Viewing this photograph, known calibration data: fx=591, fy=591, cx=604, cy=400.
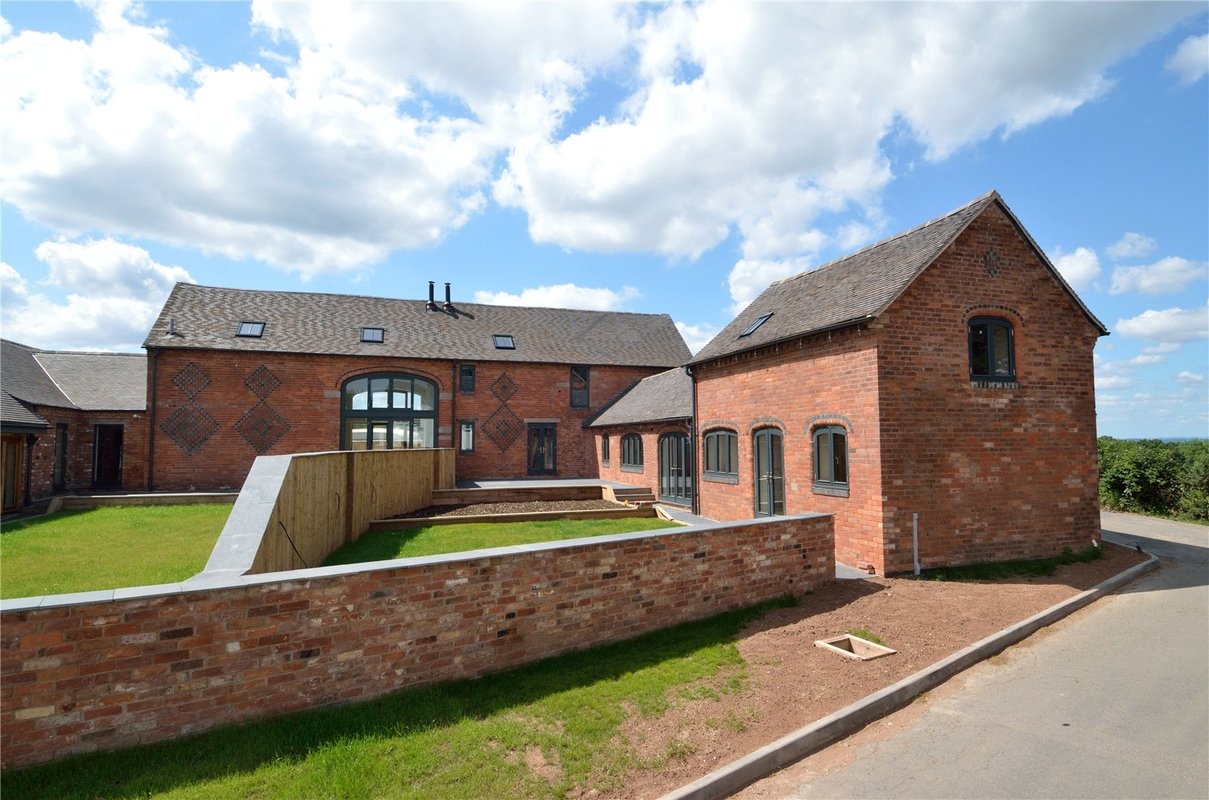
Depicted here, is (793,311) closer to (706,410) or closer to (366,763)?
(706,410)

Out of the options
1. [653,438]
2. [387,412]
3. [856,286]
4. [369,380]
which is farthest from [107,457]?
[856,286]

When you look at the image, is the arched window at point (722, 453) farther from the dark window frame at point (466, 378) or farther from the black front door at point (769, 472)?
the dark window frame at point (466, 378)

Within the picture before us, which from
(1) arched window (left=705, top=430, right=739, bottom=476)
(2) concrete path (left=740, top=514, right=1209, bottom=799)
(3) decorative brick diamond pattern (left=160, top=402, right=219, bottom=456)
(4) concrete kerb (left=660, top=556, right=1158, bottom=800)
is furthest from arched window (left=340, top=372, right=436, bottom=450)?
(2) concrete path (left=740, top=514, right=1209, bottom=799)

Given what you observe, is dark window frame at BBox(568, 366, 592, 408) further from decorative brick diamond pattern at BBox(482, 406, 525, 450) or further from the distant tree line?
the distant tree line

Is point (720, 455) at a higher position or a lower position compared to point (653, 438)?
lower

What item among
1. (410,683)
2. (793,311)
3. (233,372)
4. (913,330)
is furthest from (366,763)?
(233,372)

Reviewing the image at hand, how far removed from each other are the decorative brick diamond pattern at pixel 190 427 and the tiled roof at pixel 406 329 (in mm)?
2436

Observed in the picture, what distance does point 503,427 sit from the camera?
83.3 ft

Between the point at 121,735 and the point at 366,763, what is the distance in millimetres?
1726

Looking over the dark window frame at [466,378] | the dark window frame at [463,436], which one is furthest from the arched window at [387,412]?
the dark window frame at [466,378]

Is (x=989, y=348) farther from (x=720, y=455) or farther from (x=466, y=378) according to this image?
(x=466, y=378)

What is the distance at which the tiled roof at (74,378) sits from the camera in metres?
19.5

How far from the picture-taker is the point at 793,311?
13164 mm

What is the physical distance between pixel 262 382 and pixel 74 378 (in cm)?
742
